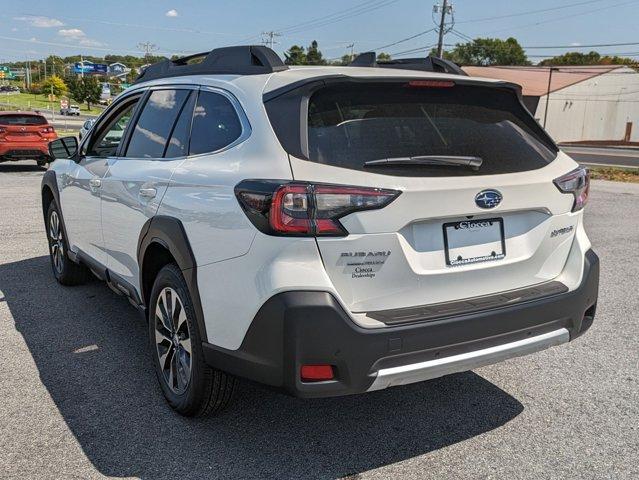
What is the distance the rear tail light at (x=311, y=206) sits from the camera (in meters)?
2.53

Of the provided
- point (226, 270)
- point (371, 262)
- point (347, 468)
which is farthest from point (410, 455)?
point (226, 270)

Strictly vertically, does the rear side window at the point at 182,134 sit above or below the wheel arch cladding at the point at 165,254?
above

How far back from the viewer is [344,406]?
138 inches

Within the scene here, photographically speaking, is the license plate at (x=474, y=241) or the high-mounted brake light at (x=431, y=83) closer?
the license plate at (x=474, y=241)

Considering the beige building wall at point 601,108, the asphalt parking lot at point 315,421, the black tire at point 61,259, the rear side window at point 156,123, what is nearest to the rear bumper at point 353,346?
the asphalt parking lot at point 315,421

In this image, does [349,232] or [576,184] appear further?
[576,184]

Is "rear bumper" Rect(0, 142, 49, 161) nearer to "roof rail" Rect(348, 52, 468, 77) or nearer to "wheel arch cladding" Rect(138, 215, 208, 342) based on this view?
"wheel arch cladding" Rect(138, 215, 208, 342)

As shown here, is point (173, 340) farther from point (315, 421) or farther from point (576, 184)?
point (576, 184)

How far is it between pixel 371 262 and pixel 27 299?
394 centimetres

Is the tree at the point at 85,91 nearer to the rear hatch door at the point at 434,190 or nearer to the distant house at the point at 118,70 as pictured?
the distant house at the point at 118,70

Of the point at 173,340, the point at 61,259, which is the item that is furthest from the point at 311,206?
the point at 61,259

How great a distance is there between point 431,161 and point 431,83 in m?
0.46

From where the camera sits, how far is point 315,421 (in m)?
3.33

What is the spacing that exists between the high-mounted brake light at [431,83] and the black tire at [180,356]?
1.48m
